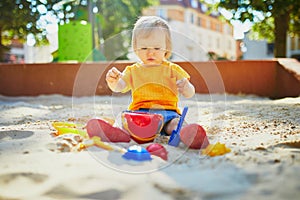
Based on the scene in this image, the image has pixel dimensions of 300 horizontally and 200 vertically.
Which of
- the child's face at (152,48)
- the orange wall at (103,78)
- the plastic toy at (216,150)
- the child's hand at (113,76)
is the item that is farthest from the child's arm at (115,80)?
the orange wall at (103,78)

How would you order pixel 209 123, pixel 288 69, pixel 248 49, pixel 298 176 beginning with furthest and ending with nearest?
pixel 248 49 → pixel 288 69 → pixel 209 123 → pixel 298 176

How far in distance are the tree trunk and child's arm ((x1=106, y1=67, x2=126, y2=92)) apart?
13.6 feet

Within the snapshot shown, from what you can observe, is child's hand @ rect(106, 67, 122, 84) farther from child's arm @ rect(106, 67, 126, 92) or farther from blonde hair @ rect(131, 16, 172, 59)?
blonde hair @ rect(131, 16, 172, 59)

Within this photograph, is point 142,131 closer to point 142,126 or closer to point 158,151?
point 142,126

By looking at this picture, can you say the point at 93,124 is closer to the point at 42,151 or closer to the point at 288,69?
the point at 42,151

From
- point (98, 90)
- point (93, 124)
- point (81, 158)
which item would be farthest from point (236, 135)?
point (98, 90)

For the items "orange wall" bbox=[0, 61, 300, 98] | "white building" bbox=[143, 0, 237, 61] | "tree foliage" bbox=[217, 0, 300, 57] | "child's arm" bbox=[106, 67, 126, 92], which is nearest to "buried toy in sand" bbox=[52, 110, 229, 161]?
"child's arm" bbox=[106, 67, 126, 92]

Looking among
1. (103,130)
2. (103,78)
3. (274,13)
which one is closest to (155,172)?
(103,130)

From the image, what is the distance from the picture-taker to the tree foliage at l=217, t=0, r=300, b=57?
4719 millimetres

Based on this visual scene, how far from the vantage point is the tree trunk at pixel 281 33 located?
5289 millimetres

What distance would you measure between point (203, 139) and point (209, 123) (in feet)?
2.32

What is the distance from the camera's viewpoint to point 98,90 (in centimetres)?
438

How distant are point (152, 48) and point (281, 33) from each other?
428 centimetres

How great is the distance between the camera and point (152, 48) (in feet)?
5.74
